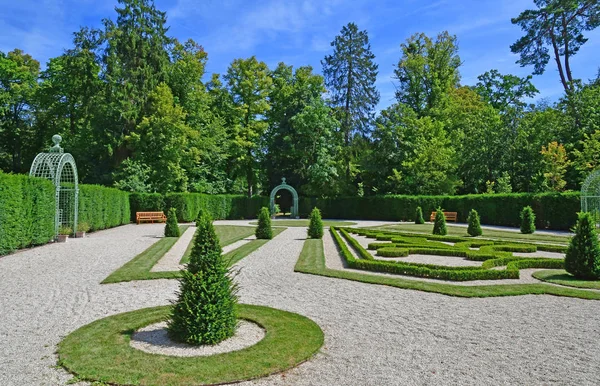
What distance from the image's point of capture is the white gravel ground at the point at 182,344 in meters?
4.74

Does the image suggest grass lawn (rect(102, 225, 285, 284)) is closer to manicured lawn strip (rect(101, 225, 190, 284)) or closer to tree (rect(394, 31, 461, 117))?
manicured lawn strip (rect(101, 225, 190, 284))

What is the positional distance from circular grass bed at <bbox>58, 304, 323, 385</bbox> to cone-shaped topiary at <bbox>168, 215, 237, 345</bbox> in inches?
15.9

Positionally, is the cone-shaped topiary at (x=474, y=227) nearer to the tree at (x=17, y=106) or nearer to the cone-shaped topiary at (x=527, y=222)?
the cone-shaped topiary at (x=527, y=222)

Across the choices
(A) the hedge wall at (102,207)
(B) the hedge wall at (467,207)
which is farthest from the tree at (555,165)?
(A) the hedge wall at (102,207)

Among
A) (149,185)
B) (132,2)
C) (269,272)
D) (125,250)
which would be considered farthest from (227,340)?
(132,2)

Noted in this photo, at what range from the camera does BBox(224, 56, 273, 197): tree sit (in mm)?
39531

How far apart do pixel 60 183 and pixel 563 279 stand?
18.0m

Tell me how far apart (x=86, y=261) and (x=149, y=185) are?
22138mm

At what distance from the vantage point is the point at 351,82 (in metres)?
43.7

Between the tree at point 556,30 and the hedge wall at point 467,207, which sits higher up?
the tree at point 556,30

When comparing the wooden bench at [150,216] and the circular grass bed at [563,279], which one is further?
the wooden bench at [150,216]

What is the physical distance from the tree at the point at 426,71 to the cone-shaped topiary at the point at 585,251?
32618 millimetres

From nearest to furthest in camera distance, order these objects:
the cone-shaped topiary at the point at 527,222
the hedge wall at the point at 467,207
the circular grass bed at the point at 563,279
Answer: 1. the circular grass bed at the point at 563,279
2. the cone-shaped topiary at the point at 527,222
3. the hedge wall at the point at 467,207

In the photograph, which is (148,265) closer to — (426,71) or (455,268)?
(455,268)
